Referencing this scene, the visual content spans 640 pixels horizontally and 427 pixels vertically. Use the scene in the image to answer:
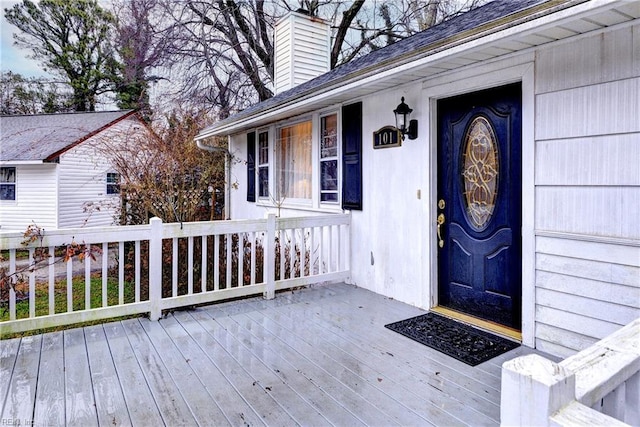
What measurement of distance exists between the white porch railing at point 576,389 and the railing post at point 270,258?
337cm

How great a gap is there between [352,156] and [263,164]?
2673 mm

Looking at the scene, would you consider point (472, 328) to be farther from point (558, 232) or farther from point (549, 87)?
point (549, 87)

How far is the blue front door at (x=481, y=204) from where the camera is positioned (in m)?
3.27

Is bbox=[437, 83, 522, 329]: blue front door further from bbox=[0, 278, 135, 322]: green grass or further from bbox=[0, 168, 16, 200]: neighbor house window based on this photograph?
bbox=[0, 168, 16, 200]: neighbor house window

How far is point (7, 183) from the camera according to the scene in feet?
41.5

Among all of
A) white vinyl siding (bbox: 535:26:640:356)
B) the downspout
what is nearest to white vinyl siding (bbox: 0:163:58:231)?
the downspout

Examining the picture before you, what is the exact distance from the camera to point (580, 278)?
2791 millimetres

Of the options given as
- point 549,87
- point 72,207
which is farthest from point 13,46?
point 549,87

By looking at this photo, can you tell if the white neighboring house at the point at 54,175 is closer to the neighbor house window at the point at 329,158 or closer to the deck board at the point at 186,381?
the neighbor house window at the point at 329,158

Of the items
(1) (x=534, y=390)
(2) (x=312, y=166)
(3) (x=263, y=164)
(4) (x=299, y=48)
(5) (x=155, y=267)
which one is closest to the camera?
(1) (x=534, y=390)

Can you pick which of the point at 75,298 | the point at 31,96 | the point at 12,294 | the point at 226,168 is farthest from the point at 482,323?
the point at 31,96

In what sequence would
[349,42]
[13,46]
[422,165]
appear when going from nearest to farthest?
[422,165]
[349,42]
[13,46]

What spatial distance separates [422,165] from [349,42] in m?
11.6

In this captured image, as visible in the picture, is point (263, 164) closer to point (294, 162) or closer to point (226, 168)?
point (294, 162)
